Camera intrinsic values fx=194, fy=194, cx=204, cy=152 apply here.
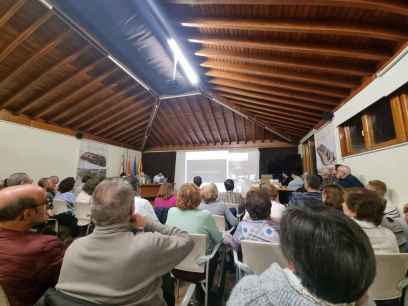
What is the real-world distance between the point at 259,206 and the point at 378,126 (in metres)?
2.75

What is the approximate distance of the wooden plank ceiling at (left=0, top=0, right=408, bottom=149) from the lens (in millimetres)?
2396

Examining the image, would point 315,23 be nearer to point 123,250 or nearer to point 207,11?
point 207,11

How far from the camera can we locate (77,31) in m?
3.75

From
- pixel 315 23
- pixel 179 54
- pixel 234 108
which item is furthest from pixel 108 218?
pixel 234 108

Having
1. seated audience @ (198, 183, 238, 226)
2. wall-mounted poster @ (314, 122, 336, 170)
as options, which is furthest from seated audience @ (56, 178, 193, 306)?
wall-mounted poster @ (314, 122, 336, 170)

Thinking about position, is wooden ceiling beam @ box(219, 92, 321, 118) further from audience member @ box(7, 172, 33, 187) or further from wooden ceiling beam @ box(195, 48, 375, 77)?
audience member @ box(7, 172, 33, 187)

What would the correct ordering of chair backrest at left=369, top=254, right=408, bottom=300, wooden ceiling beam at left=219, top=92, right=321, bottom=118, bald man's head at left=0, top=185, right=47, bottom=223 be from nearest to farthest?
1. bald man's head at left=0, top=185, right=47, bottom=223
2. chair backrest at left=369, top=254, right=408, bottom=300
3. wooden ceiling beam at left=219, top=92, right=321, bottom=118

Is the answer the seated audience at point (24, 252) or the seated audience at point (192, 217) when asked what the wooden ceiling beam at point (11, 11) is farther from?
the seated audience at point (192, 217)

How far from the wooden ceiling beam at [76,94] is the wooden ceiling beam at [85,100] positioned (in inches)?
2.9

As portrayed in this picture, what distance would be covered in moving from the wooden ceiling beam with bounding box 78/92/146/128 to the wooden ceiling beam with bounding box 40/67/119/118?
0.92 metres

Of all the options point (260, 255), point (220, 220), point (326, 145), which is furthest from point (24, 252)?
point (326, 145)

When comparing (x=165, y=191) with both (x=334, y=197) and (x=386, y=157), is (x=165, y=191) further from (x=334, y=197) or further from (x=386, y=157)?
(x=386, y=157)

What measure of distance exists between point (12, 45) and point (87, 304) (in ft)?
17.3

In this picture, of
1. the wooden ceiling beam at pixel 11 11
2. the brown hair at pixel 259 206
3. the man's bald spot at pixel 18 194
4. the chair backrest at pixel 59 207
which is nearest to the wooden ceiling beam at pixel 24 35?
the wooden ceiling beam at pixel 11 11
